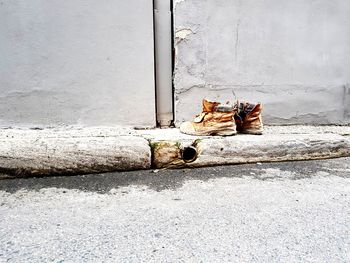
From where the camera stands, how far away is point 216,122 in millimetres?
2432

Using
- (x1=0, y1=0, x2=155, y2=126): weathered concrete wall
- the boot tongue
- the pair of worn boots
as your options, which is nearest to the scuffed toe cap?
the pair of worn boots

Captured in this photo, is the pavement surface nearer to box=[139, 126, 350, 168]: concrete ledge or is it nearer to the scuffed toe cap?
box=[139, 126, 350, 168]: concrete ledge

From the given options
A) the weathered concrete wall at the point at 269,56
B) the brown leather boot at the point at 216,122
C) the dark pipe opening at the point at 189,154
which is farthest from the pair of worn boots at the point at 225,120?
the weathered concrete wall at the point at 269,56

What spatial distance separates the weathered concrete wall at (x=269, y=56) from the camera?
2.78 meters

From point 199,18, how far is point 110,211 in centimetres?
201

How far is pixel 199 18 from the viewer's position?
2760 mm

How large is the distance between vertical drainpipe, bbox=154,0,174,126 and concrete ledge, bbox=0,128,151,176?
0.66 metres

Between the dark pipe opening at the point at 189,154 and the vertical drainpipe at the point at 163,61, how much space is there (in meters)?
0.64

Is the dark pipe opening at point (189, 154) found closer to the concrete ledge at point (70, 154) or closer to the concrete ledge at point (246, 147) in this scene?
the concrete ledge at point (246, 147)

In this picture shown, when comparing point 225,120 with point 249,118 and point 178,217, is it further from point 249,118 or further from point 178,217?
point 178,217

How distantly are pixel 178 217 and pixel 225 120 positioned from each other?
46.1 inches

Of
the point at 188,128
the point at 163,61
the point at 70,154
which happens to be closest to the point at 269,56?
the point at 163,61

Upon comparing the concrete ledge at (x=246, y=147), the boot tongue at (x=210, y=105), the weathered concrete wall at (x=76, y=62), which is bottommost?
the concrete ledge at (x=246, y=147)

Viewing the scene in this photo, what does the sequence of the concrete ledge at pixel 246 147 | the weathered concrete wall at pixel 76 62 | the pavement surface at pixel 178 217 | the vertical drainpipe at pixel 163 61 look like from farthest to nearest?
the vertical drainpipe at pixel 163 61 → the weathered concrete wall at pixel 76 62 → the concrete ledge at pixel 246 147 → the pavement surface at pixel 178 217
